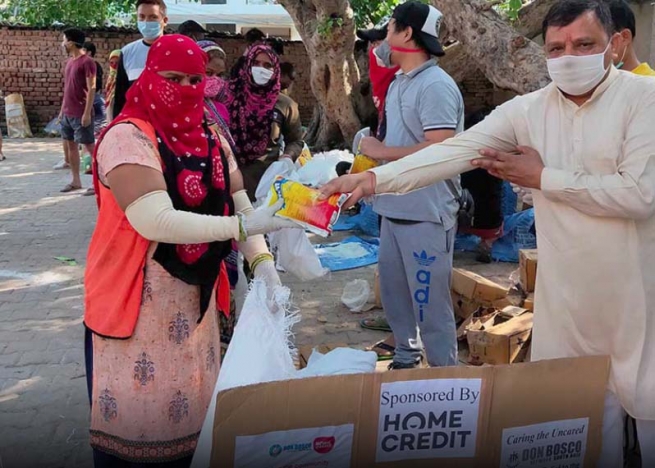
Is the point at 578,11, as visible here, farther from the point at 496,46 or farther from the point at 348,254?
the point at 348,254

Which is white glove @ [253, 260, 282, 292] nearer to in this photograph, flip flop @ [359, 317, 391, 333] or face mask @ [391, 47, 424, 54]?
face mask @ [391, 47, 424, 54]

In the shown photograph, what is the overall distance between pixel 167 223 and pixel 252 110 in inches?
107

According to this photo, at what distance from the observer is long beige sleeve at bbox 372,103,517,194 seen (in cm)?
224

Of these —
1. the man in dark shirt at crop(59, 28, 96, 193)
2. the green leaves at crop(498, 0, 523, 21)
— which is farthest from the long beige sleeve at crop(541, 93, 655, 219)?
the man in dark shirt at crop(59, 28, 96, 193)

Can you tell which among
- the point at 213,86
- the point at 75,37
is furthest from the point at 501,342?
the point at 75,37

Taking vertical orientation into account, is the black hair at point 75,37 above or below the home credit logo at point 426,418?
above

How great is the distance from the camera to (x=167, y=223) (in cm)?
209

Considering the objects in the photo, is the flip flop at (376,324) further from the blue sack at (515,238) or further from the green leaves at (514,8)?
the green leaves at (514,8)

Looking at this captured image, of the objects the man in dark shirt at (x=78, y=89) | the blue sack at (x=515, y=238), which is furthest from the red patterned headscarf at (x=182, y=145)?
the man in dark shirt at (x=78, y=89)

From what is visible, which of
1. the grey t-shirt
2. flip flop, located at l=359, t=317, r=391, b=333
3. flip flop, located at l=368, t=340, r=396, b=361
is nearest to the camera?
the grey t-shirt

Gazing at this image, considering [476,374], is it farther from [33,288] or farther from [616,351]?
[33,288]

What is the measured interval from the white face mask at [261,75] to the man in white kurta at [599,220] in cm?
267

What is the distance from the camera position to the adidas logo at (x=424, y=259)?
3.43 m

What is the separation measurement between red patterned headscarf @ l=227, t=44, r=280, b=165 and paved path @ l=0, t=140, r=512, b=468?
1328 mm
